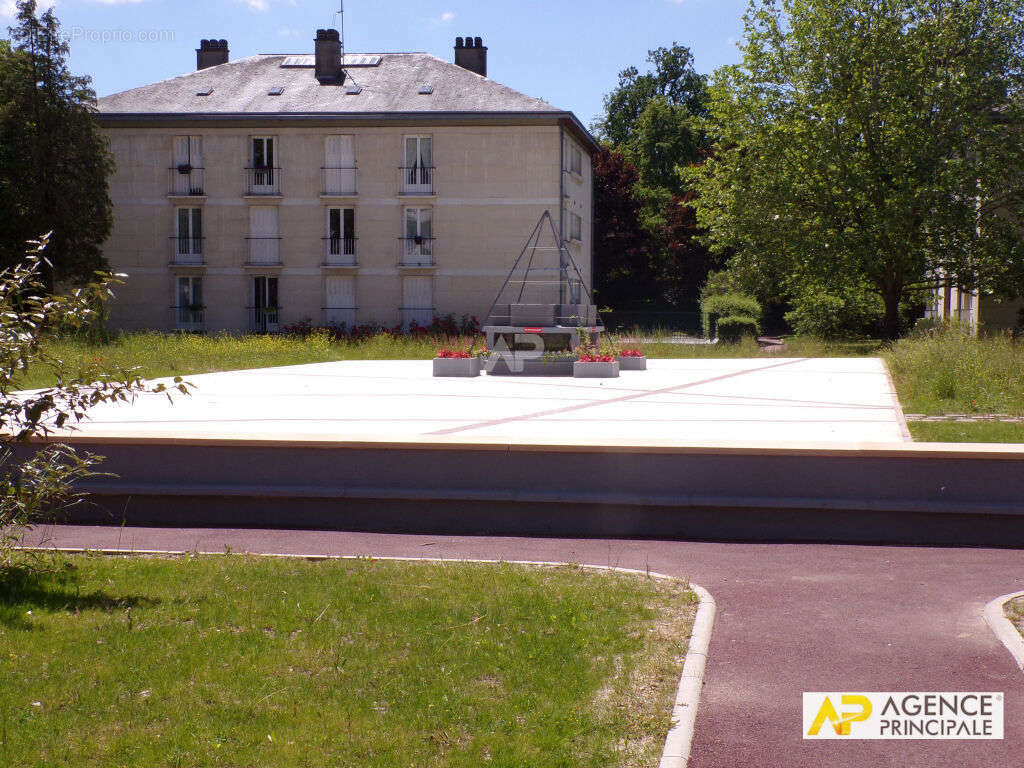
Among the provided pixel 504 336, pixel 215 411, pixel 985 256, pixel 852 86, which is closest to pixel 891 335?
pixel 985 256

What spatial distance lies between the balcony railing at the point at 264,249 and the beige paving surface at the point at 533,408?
22485 millimetres

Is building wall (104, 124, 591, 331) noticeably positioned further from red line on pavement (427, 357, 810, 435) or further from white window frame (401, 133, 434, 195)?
red line on pavement (427, 357, 810, 435)

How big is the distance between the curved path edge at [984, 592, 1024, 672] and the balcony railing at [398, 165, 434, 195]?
122 feet

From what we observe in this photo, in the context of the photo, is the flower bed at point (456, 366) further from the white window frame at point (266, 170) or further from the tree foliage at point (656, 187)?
the tree foliage at point (656, 187)

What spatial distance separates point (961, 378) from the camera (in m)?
14.6

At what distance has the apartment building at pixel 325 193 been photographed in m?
41.0

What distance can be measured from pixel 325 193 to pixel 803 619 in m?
38.4

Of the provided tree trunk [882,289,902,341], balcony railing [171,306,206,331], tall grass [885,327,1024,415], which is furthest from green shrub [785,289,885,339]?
balcony railing [171,306,206,331]

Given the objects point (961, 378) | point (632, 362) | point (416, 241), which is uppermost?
point (416, 241)

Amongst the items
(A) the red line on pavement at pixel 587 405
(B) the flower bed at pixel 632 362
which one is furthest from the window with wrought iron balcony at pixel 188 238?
(A) the red line on pavement at pixel 587 405

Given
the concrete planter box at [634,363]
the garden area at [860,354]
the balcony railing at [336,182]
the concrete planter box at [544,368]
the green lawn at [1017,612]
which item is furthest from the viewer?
the balcony railing at [336,182]

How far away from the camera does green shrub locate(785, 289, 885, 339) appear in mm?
38531

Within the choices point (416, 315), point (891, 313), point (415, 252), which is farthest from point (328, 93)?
point (891, 313)

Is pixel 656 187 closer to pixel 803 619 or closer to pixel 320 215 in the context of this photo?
pixel 320 215
